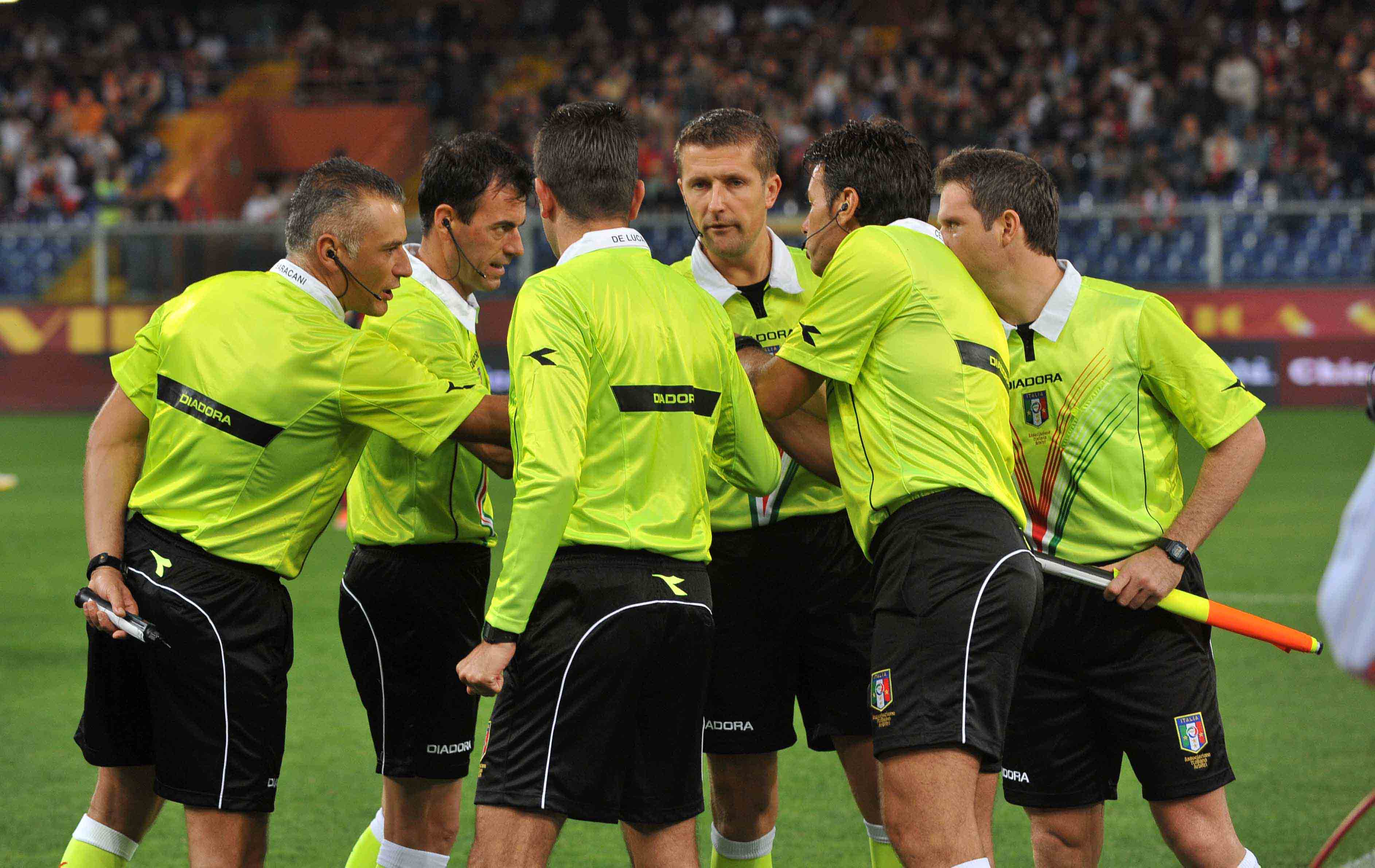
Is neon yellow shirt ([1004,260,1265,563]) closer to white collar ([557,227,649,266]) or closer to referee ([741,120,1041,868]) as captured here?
referee ([741,120,1041,868])

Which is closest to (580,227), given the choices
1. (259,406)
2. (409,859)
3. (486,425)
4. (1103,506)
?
(486,425)

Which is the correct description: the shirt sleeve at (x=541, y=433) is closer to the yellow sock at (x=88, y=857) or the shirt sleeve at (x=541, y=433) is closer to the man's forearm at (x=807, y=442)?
the man's forearm at (x=807, y=442)

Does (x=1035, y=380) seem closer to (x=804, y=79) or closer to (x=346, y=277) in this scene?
(x=346, y=277)

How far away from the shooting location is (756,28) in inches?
1116

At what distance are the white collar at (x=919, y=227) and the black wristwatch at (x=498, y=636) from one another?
4.65 feet

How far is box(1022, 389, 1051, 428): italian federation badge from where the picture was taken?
12.7 ft

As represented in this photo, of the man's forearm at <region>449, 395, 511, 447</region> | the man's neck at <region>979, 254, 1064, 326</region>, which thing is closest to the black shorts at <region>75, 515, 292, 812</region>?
the man's forearm at <region>449, 395, 511, 447</region>

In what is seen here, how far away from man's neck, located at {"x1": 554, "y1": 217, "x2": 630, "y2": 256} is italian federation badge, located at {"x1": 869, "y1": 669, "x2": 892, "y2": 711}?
3.99 feet

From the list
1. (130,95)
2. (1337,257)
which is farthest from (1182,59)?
(130,95)

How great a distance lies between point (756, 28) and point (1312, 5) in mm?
9968

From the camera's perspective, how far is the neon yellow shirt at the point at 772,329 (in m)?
4.30

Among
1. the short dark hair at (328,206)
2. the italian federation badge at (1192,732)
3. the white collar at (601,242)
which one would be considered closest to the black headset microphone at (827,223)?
the white collar at (601,242)

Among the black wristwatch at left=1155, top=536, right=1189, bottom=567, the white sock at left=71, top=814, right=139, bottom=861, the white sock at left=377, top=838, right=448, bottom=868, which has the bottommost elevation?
the white sock at left=377, top=838, right=448, bottom=868

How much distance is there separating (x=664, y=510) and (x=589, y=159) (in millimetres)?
838
